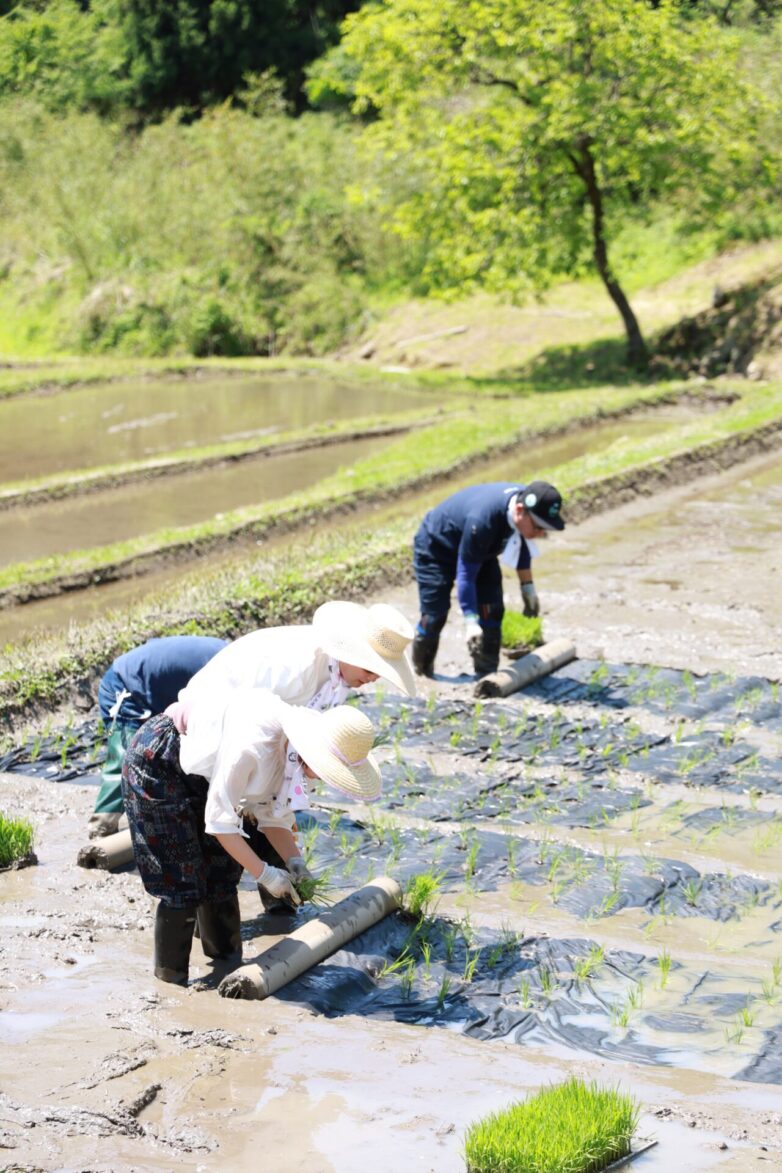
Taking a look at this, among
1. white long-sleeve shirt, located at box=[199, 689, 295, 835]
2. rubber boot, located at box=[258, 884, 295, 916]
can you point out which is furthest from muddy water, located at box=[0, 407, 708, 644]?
white long-sleeve shirt, located at box=[199, 689, 295, 835]

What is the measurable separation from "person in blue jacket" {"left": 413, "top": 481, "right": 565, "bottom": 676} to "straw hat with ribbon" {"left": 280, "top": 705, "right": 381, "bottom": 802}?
3.62 meters

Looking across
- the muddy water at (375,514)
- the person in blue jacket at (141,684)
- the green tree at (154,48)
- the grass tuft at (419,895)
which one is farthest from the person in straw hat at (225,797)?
the green tree at (154,48)

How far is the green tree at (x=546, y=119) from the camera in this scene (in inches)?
890

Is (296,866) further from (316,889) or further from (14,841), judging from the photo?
(14,841)

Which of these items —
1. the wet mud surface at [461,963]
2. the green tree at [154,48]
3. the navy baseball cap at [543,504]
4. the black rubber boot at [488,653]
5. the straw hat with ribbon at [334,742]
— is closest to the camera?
the wet mud surface at [461,963]

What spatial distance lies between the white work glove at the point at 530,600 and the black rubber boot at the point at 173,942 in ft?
14.5

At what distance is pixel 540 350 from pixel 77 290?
13.4 metres

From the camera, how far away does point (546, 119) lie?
23219mm

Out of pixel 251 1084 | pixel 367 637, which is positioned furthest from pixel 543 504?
pixel 251 1084

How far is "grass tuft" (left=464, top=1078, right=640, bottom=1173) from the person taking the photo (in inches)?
133

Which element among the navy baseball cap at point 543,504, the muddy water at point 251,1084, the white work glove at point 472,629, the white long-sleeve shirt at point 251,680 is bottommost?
the muddy water at point 251,1084

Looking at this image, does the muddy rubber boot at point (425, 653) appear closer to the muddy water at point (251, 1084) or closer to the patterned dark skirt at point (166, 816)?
the muddy water at point (251, 1084)

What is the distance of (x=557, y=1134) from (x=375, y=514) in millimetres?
11730

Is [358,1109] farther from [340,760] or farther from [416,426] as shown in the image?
[416,426]
